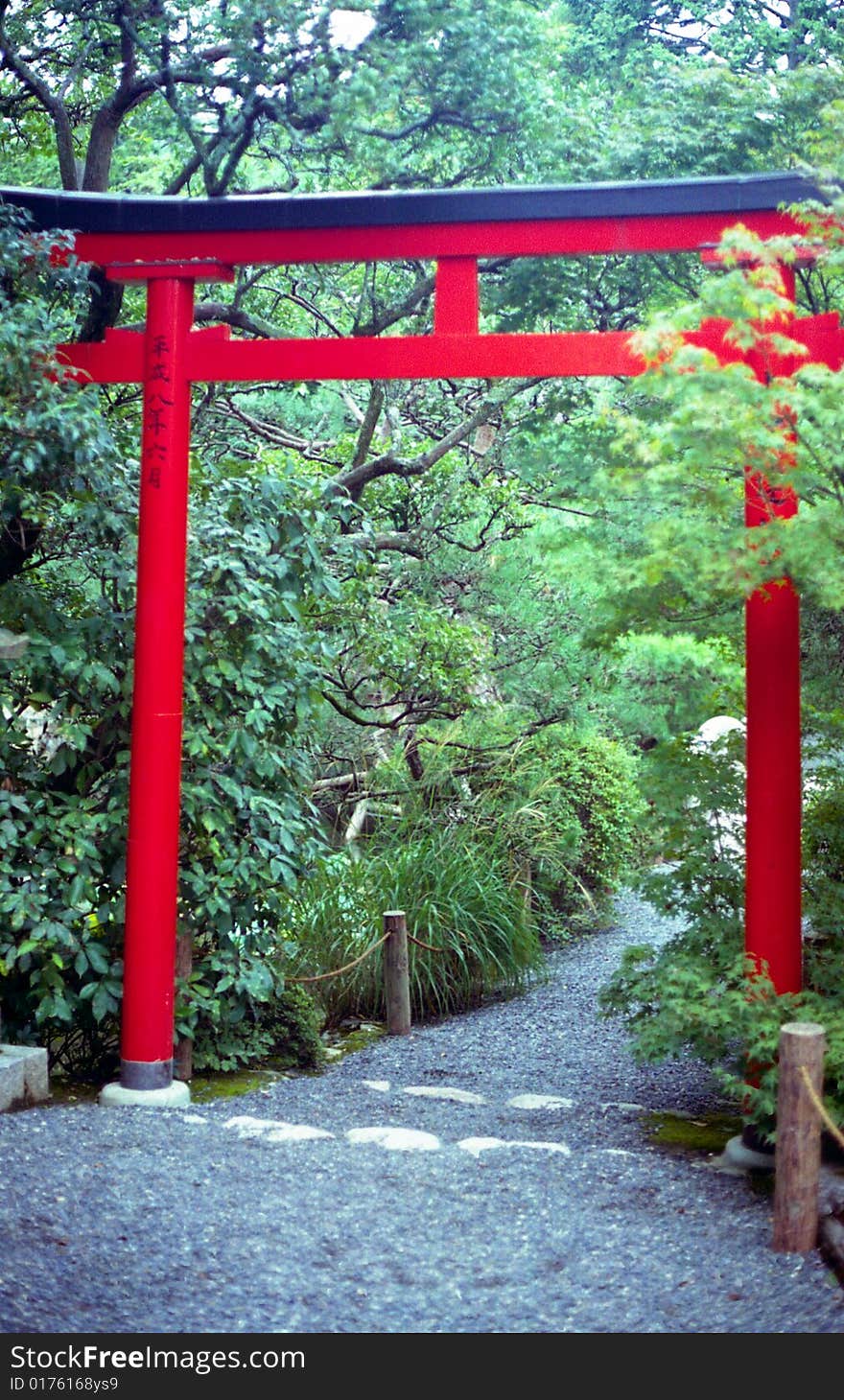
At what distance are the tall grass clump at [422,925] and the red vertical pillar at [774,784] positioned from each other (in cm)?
302

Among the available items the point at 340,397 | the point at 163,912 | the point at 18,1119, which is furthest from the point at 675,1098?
the point at 340,397

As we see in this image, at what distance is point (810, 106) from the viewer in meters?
7.30

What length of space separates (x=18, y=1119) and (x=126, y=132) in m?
6.36

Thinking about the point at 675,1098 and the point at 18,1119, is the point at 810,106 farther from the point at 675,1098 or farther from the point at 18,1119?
the point at 18,1119

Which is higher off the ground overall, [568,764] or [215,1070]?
[568,764]

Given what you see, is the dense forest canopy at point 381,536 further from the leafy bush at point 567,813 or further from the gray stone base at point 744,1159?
the gray stone base at point 744,1159

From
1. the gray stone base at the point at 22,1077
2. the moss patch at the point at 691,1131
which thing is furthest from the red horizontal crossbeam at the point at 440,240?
the moss patch at the point at 691,1131

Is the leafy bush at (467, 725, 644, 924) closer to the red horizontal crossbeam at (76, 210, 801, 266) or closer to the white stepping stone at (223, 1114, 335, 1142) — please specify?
the white stepping stone at (223, 1114, 335, 1142)

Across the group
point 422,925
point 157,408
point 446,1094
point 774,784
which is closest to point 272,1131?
point 446,1094

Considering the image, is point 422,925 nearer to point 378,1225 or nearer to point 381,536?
point 381,536

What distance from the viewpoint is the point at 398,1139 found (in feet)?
15.5

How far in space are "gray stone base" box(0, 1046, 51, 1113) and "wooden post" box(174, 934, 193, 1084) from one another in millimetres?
564

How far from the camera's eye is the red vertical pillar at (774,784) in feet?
15.1

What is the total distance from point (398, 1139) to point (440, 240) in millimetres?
3234
